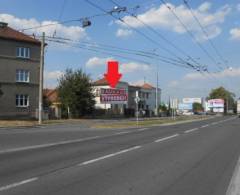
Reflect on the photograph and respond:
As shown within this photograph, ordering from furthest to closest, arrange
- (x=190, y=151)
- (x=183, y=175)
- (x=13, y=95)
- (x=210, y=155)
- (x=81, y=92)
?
(x=81, y=92), (x=13, y=95), (x=190, y=151), (x=210, y=155), (x=183, y=175)

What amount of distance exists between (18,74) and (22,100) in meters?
3.28

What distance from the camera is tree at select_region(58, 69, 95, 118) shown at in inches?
2515

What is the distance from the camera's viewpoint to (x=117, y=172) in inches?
417

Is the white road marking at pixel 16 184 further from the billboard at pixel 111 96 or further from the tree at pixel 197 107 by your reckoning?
the tree at pixel 197 107

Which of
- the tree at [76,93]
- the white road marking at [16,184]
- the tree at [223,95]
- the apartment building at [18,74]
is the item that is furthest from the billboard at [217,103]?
the white road marking at [16,184]

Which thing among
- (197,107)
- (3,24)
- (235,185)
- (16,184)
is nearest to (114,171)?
(16,184)

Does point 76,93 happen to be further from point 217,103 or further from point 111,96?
point 217,103

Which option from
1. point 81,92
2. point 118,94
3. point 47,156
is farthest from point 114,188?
point 81,92

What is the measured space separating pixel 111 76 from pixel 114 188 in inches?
1860

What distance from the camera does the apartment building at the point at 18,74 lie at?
54750 mm

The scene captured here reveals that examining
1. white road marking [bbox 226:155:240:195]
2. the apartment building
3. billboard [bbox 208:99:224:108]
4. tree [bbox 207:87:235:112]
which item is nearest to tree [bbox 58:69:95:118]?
the apartment building

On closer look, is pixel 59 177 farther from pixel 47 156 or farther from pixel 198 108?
pixel 198 108

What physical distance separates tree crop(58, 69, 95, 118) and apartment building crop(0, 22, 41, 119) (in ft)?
20.9

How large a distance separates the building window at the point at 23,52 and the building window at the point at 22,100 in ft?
16.5
